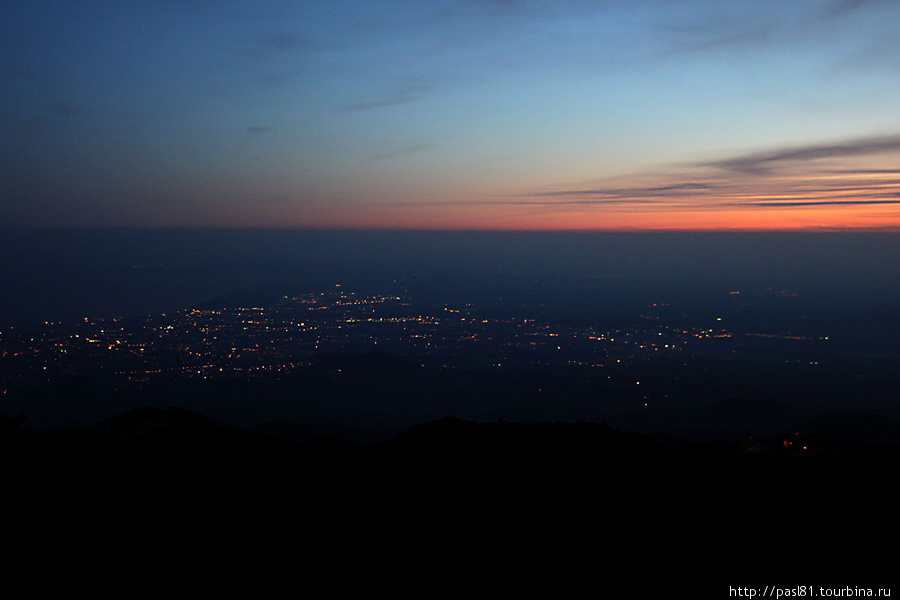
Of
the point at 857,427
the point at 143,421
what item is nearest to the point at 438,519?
the point at 143,421

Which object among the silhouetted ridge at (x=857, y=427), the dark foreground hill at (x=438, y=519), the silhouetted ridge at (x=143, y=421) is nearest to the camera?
the dark foreground hill at (x=438, y=519)

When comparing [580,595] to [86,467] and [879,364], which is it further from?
[879,364]

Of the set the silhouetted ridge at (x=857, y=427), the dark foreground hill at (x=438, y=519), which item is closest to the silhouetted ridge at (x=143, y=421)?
the dark foreground hill at (x=438, y=519)

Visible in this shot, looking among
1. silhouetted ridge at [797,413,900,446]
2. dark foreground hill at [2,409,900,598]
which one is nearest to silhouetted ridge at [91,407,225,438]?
dark foreground hill at [2,409,900,598]

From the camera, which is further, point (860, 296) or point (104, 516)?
point (860, 296)

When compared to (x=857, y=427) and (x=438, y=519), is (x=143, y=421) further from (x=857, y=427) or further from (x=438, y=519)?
(x=857, y=427)

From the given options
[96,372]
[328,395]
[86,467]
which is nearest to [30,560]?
[86,467]

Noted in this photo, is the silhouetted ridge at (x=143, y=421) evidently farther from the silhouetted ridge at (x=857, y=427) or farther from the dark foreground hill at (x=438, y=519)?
the silhouetted ridge at (x=857, y=427)

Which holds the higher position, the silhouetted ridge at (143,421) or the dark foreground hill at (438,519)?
the dark foreground hill at (438,519)

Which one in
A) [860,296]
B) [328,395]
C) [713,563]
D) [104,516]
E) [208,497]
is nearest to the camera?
[713,563]
